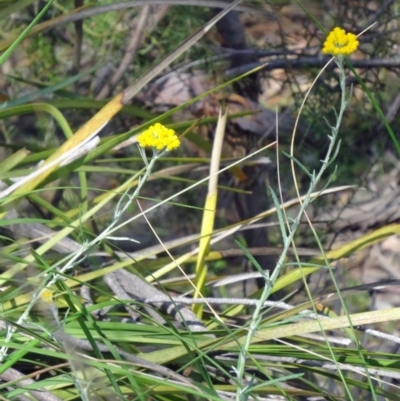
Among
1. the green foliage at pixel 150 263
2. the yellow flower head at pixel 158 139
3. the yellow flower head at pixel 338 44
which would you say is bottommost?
the green foliage at pixel 150 263

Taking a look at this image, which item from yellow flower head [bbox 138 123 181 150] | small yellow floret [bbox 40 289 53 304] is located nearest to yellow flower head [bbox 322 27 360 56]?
yellow flower head [bbox 138 123 181 150]

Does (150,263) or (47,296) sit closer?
(47,296)

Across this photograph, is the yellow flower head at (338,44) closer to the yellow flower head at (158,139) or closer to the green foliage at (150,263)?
the green foliage at (150,263)

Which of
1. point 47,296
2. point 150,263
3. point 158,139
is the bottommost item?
point 150,263

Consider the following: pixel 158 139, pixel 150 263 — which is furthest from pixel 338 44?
pixel 150 263

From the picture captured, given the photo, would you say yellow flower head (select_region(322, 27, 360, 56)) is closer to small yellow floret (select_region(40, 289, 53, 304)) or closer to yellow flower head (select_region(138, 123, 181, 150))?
yellow flower head (select_region(138, 123, 181, 150))

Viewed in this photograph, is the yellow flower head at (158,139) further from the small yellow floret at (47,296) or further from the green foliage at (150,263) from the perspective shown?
the small yellow floret at (47,296)

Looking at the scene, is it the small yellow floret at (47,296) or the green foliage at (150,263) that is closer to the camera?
the green foliage at (150,263)

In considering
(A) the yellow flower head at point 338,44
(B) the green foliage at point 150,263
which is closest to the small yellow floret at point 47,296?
(B) the green foliage at point 150,263

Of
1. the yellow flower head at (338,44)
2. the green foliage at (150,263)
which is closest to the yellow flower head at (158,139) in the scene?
the green foliage at (150,263)

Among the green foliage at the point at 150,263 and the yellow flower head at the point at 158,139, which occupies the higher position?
the yellow flower head at the point at 158,139

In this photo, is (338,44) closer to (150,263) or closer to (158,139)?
(158,139)
